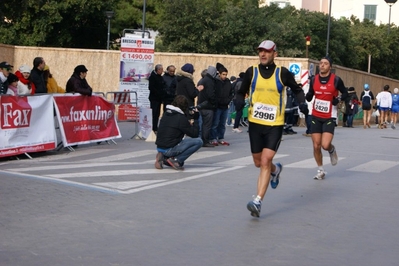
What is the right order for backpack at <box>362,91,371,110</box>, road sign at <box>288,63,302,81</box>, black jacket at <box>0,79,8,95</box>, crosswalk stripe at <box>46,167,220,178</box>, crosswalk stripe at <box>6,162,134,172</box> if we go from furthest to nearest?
backpack at <box>362,91,371,110</box> → road sign at <box>288,63,302,81</box> → black jacket at <box>0,79,8,95</box> → crosswalk stripe at <box>6,162,134,172</box> → crosswalk stripe at <box>46,167,220,178</box>

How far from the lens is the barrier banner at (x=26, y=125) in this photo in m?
14.4

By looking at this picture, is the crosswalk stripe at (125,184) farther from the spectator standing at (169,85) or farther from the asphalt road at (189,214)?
the spectator standing at (169,85)

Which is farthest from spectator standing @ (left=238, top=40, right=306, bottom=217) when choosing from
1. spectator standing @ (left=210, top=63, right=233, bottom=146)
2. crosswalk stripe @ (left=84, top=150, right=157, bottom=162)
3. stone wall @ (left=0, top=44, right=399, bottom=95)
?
stone wall @ (left=0, top=44, right=399, bottom=95)

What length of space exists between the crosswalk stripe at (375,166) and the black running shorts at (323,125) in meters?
2.21

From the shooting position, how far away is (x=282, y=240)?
8.11m

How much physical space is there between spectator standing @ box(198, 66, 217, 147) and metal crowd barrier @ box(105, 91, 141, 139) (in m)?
2.39

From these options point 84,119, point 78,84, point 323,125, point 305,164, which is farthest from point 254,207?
point 78,84

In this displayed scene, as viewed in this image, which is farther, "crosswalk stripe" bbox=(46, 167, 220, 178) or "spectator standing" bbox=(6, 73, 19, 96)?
"spectator standing" bbox=(6, 73, 19, 96)

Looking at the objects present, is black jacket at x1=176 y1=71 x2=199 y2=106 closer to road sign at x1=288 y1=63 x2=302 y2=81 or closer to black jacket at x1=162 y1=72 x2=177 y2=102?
black jacket at x1=162 y1=72 x2=177 y2=102

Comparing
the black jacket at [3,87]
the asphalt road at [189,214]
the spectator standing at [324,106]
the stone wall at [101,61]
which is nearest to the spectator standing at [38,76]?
the black jacket at [3,87]

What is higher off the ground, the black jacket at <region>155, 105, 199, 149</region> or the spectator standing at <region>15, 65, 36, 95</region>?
the spectator standing at <region>15, 65, 36, 95</region>

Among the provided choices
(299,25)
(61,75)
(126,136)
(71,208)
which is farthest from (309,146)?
(299,25)

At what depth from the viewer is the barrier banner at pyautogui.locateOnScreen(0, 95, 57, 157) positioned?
14.4m

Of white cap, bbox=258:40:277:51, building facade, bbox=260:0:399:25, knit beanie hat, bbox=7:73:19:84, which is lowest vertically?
knit beanie hat, bbox=7:73:19:84
